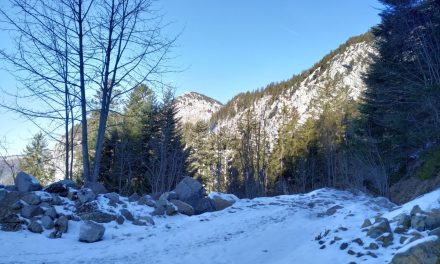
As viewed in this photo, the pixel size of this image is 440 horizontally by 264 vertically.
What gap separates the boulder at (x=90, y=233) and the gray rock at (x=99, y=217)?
41.3 inches

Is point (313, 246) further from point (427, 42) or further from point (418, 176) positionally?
point (418, 176)

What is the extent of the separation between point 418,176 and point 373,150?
3.20 metres

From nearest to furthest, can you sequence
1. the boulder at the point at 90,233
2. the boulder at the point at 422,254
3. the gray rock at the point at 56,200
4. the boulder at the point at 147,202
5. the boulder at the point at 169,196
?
1. the boulder at the point at 422,254
2. the boulder at the point at 90,233
3. the gray rock at the point at 56,200
4. the boulder at the point at 147,202
5. the boulder at the point at 169,196

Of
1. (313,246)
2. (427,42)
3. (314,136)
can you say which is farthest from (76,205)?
(314,136)

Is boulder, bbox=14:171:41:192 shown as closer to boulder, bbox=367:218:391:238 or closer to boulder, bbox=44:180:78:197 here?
boulder, bbox=44:180:78:197

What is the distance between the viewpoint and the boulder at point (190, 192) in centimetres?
1084

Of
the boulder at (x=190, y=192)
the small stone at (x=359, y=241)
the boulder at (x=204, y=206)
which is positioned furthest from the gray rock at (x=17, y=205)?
the small stone at (x=359, y=241)

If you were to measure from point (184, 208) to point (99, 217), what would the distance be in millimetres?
2516

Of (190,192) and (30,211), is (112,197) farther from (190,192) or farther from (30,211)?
(190,192)

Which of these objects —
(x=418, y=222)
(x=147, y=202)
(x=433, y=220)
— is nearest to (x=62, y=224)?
(x=147, y=202)

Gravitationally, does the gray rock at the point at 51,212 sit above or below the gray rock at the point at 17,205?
below

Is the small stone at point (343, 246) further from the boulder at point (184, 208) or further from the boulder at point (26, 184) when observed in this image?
the boulder at point (26, 184)

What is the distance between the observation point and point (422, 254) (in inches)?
169

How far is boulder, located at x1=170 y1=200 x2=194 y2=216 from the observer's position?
10.1 meters
